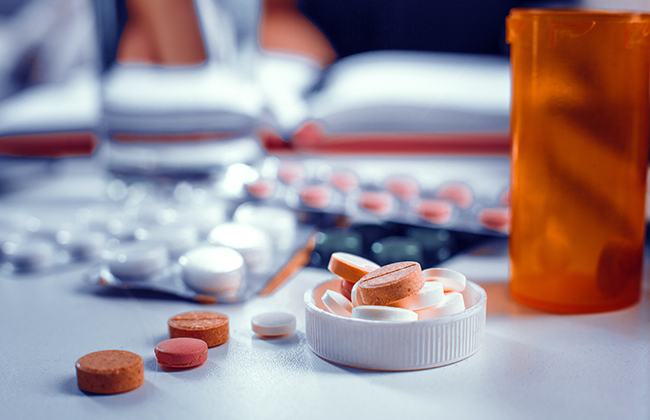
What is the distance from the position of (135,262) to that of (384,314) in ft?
1.06

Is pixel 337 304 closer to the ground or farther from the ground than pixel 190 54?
closer to the ground

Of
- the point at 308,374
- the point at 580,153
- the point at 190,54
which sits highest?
the point at 190,54

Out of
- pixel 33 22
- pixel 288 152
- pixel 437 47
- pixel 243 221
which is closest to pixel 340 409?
pixel 243 221

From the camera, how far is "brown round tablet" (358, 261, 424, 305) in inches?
18.2

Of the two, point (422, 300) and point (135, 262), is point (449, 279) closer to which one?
point (422, 300)

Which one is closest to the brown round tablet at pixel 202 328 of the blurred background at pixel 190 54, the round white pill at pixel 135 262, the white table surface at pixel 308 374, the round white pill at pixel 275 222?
the white table surface at pixel 308 374

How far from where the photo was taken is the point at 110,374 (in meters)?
0.44

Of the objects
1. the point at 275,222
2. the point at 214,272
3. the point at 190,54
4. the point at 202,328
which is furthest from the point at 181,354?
the point at 190,54

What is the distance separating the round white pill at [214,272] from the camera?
0.62 metres

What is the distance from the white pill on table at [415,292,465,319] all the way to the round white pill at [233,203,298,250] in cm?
32

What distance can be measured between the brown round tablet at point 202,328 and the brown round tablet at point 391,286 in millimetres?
134

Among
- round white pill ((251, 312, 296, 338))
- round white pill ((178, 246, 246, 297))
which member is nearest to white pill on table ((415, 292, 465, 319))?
round white pill ((251, 312, 296, 338))

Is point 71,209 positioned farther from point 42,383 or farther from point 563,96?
point 563,96

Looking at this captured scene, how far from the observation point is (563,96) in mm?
556
